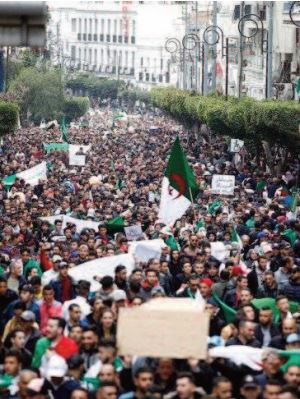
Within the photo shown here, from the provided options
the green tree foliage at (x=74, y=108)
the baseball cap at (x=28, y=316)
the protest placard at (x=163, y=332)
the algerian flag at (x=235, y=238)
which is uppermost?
the protest placard at (x=163, y=332)

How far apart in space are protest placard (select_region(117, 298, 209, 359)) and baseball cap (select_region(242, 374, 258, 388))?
0.37 m

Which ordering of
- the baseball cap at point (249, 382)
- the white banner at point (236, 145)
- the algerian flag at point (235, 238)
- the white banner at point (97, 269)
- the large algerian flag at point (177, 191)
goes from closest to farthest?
the baseball cap at point (249, 382), the white banner at point (97, 269), the algerian flag at point (235, 238), the large algerian flag at point (177, 191), the white banner at point (236, 145)

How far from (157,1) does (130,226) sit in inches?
5635

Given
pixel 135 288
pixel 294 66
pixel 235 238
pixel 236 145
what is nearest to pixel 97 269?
pixel 135 288

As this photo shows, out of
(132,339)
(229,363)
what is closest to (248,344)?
(229,363)

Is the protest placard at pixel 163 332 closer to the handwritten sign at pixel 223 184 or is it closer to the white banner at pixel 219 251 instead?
the white banner at pixel 219 251

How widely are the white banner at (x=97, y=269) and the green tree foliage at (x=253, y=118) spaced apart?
2328 cm

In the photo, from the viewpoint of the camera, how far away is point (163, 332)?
506 inches

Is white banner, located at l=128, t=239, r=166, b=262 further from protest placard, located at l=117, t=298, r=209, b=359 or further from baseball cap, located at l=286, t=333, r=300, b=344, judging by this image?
protest placard, located at l=117, t=298, r=209, b=359

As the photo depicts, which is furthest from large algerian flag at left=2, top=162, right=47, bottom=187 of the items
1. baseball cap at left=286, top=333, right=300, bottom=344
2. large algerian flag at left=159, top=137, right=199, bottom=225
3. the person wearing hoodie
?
baseball cap at left=286, top=333, right=300, bottom=344

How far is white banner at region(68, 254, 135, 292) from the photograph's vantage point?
19.5 metres

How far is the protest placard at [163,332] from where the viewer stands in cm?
1283

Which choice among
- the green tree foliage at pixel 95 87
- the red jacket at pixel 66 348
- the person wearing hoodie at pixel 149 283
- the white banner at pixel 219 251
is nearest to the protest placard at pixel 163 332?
the red jacket at pixel 66 348

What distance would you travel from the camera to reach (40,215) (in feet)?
97.3
